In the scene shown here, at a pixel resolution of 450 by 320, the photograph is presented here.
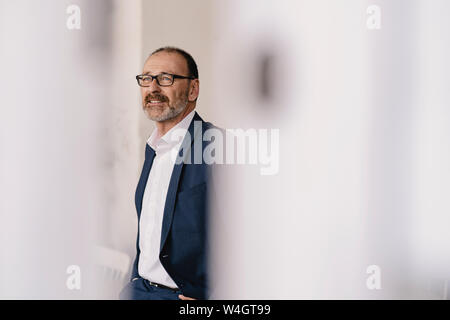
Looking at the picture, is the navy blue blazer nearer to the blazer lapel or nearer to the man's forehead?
the blazer lapel

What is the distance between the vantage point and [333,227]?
1.47 m

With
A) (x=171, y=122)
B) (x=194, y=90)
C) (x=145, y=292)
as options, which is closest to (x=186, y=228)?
(x=145, y=292)

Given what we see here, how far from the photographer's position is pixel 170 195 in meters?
1.31

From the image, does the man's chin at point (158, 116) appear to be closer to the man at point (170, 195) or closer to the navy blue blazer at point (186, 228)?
the man at point (170, 195)

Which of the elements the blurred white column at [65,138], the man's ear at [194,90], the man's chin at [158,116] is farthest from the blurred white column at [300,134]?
the blurred white column at [65,138]

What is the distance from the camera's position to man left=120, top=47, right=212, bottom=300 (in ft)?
4.31

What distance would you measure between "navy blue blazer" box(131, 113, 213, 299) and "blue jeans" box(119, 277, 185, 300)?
0.15 feet

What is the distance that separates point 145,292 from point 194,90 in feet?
2.32

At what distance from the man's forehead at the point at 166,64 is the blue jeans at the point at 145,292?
0.72m

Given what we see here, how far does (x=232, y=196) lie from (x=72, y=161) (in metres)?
0.62

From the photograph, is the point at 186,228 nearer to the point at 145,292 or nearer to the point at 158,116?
the point at 145,292

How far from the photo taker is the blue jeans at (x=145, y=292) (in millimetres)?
1314
